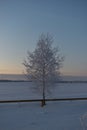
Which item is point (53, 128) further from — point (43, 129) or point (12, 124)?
point (12, 124)

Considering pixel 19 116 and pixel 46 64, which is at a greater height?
pixel 46 64

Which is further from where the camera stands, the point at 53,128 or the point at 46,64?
the point at 46,64

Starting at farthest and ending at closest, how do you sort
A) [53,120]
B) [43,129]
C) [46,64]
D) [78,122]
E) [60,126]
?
1. [46,64]
2. [53,120]
3. [78,122]
4. [60,126]
5. [43,129]

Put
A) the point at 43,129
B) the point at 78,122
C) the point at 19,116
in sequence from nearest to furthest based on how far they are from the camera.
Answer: the point at 43,129, the point at 78,122, the point at 19,116

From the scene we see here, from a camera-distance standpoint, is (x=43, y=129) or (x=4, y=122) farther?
(x=4, y=122)

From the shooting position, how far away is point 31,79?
1075 inches

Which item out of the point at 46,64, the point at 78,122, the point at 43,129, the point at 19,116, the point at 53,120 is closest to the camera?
the point at 43,129

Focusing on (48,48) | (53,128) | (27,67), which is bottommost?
(53,128)

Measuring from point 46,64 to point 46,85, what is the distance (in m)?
2.30

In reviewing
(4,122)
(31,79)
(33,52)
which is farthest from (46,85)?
(4,122)

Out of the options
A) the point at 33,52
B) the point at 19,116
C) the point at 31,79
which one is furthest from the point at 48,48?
the point at 19,116

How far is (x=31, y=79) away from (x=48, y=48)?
3.82 meters

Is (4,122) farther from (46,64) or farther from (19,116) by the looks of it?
(46,64)

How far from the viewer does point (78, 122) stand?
1502cm
